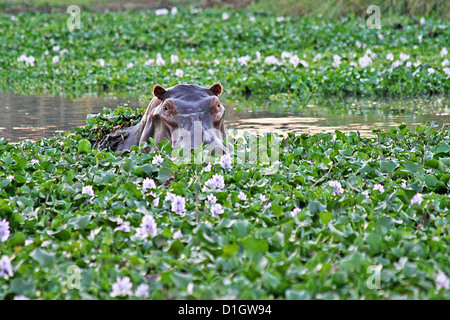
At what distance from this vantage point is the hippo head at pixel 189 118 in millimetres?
5406

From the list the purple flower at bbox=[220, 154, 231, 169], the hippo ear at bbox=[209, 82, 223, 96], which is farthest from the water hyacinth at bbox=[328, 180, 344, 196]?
the hippo ear at bbox=[209, 82, 223, 96]

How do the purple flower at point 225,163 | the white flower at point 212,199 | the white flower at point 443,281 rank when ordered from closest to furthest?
1. the white flower at point 443,281
2. the white flower at point 212,199
3. the purple flower at point 225,163

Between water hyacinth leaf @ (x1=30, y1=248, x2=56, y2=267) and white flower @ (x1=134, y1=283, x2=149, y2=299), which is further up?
water hyacinth leaf @ (x1=30, y1=248, x2=56, y2=267)

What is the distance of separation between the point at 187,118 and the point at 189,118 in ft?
0.05

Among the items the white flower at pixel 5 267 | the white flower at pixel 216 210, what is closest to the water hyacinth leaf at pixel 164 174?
the white flower at pixel 216 210

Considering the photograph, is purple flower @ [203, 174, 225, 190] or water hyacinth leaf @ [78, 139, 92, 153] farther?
water hyacinth leaf @ [78, 139, 92, 153]

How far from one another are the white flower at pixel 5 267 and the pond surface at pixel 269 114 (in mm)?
4314

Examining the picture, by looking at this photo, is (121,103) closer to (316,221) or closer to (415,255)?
(316,221)

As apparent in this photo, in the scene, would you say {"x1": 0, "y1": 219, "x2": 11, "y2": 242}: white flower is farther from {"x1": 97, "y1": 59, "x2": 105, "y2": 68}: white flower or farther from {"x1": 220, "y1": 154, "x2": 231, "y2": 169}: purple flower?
{"x1": 97, "y1": 59, "x2": 105, "y2": 68}: white flower

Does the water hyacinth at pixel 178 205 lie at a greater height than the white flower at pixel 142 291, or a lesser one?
greater

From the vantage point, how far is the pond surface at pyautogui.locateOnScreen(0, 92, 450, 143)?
7.82 m

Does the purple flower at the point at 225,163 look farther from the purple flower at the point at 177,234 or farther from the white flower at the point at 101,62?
the white flower at the point at 101,62
